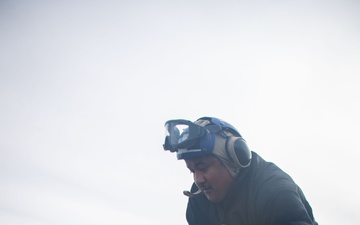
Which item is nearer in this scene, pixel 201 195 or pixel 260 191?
pixel 260 191

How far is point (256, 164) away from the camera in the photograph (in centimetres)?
302

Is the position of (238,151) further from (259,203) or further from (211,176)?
(259,203)

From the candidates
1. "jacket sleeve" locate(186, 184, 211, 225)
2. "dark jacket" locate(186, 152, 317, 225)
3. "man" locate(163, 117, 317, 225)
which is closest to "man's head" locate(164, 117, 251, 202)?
"man" locate(163, 117, 317, 225)

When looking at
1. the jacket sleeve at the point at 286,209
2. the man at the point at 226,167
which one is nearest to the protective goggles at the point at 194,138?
the man at the point at 226,167

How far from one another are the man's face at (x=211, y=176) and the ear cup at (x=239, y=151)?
16 centimetres

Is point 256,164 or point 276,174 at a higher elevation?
point 256,164

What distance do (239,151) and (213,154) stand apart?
0.26 metres

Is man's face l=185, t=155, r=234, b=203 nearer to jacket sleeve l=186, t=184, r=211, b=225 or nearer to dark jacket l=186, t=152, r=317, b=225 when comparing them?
dark jacket l=186, t=152, r=317, b=225

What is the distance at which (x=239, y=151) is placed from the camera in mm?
2865

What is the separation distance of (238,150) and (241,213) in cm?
62

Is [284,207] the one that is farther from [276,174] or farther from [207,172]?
[207,172]

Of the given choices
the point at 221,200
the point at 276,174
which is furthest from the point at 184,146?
the point at 276,174

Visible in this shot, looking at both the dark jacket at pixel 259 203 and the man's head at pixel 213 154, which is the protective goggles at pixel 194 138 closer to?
the man's head at pixel 213 154

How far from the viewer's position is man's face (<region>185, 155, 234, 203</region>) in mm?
2969
